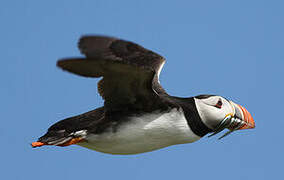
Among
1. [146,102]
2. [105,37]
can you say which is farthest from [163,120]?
[105,37]

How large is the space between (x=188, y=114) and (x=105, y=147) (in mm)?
1011

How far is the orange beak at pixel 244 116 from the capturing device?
6488mm

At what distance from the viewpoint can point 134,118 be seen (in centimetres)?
595

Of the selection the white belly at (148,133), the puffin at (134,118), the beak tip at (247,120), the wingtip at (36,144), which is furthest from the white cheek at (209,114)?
the wingtip at (36,144)

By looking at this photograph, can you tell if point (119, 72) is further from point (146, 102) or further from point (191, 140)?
point (191, 140)

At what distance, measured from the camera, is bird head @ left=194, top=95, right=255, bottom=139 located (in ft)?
20.2

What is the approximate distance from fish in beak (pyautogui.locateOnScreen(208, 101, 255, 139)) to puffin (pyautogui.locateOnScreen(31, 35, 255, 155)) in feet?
0.04

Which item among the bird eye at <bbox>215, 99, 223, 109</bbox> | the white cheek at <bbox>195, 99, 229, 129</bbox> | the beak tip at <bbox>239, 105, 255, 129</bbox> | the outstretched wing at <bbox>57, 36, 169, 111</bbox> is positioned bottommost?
the beak tip at <bbox>239, 105, 255, 129</bbox>

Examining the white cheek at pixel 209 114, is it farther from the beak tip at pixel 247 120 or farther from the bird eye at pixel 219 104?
the beak tip at pixel 247 120

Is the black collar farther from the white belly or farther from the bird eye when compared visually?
the bird eye

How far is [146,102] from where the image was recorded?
589cm

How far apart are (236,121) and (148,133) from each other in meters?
1.19

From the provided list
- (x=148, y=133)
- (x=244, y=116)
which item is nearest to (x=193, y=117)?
(x=148, y=133)

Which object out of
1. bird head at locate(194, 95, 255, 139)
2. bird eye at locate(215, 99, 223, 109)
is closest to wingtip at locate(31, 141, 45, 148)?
bird head at locate(194, 95, 255, 139)
